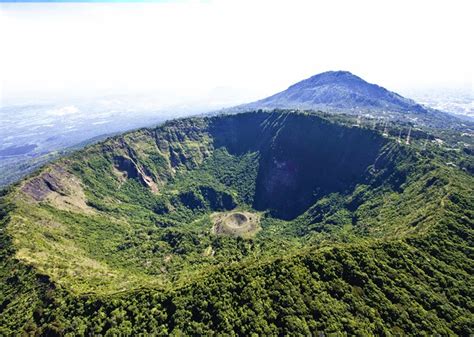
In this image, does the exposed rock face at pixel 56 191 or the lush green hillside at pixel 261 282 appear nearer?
the lush green hillside at pixel 261 282

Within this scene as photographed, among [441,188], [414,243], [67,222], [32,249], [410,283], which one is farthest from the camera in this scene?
[67,222]

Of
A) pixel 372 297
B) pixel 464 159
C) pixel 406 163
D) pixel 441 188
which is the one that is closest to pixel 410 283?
pixel 372 297

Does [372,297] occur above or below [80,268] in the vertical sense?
above

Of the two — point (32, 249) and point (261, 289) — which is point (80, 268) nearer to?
point (32, 249)

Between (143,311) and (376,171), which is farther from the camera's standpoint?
(376,171)

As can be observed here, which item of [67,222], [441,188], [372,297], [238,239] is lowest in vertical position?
[238,239]

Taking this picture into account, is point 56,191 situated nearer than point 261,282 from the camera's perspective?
No

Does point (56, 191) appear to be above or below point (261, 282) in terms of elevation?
below

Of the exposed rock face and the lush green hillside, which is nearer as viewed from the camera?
the lush green hillside

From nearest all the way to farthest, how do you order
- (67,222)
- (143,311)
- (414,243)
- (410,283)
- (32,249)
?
(143,311) → (410,283) → (414,243) → (32,249) → (67,222)
